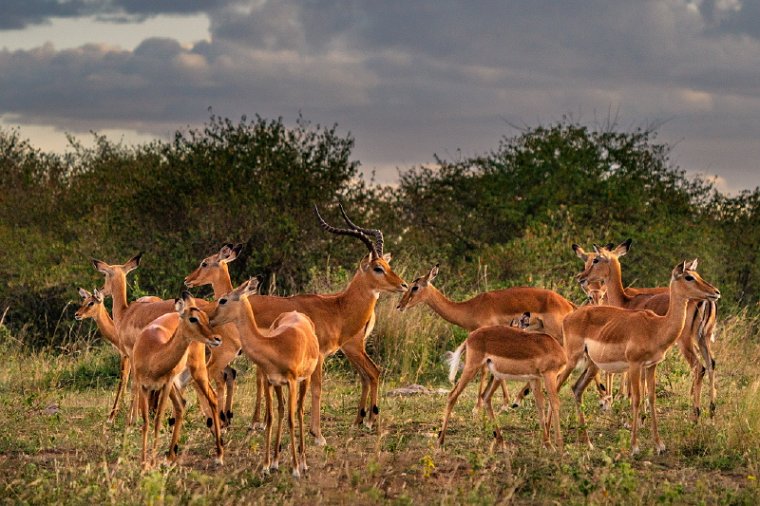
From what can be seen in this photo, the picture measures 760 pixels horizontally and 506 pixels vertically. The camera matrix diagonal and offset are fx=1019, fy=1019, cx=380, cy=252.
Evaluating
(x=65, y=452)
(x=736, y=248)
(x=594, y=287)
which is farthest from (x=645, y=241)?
(x=65, y=452)

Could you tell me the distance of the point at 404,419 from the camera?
31.5ft

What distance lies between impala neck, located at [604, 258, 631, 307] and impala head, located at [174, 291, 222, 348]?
5423mm

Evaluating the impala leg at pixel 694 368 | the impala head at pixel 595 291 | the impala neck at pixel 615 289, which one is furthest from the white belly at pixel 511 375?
the impala head at pixel 595 291

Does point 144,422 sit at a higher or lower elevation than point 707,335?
lower

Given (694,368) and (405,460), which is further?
(694,368)

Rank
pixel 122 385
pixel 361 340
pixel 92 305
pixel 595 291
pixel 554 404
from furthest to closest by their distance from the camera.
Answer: pixel 595 291
pixel 92 305
pixel 122 385
pixel 361 340
pixel 554 404

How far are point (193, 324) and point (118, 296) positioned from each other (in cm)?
369

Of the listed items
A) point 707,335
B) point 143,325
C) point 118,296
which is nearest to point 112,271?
point 118,296

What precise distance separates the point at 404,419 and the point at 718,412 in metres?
2.97

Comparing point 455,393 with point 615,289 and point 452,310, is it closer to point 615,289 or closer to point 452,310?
point 452,310

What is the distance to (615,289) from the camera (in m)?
11.4

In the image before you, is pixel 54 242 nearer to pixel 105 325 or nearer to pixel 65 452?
pixel 105 325

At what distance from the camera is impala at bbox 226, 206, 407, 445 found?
948 centimetres

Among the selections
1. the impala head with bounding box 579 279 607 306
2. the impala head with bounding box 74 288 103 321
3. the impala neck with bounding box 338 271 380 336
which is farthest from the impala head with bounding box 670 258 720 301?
the impala head with bounding box 74 288 103 321
